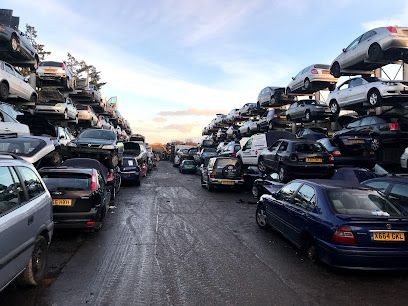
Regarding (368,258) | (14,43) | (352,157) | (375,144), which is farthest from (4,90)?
(368,258)

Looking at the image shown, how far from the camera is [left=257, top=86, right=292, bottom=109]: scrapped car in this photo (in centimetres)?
2731

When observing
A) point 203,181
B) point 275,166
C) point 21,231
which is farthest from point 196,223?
point 203,181

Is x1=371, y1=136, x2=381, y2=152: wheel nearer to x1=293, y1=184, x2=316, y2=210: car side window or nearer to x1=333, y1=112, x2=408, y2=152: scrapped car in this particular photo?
Result: x1=333, y1=112, x2=408, y2=152: scrapped car

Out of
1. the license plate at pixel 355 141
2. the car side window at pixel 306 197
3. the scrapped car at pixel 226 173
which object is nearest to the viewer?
the car side window at pixel 306 197

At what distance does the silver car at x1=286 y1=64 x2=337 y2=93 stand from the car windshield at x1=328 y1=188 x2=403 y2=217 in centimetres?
1630

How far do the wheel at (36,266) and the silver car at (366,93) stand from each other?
43.2 feet

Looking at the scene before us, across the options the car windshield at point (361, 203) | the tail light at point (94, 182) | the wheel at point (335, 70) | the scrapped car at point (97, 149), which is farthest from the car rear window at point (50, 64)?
the car windshield at point (361, 203)

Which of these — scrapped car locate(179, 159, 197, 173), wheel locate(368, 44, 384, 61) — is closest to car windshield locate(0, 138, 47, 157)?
wheel locate(368, 44, 384, 61)

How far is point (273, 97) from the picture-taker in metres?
27.7

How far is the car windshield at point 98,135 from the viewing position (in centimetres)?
1564

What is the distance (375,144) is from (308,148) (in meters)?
2.57

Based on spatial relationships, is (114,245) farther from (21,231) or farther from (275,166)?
(275,166)

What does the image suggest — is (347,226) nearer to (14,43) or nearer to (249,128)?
(14,43)

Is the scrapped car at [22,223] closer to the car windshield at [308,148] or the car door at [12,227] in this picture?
the car door at [12,227]
